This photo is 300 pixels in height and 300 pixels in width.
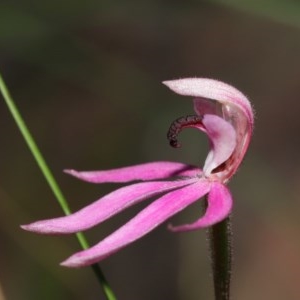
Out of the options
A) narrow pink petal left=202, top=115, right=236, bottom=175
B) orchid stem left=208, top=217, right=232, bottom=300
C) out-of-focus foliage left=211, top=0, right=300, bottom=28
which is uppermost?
out-of-focus foliage left=211, top=0, right=300, bottom=28

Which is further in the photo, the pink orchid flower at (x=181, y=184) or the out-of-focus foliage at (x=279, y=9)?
the out-of-focus foliage at (x=279, y=9)

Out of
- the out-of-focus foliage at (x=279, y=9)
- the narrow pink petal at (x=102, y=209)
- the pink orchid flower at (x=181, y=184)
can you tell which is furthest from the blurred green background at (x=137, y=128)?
the narrow pink petal at (x=102, y=209)

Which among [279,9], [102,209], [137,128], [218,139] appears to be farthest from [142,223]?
[137,128]

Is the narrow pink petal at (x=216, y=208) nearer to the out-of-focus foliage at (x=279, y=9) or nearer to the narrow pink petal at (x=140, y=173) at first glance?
the narrow pink petal at (x=140, y=173)

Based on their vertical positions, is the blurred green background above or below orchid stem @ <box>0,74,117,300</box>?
above

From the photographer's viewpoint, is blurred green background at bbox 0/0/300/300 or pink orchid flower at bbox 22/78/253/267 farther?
blurred green background at bbox 0/0/300/300

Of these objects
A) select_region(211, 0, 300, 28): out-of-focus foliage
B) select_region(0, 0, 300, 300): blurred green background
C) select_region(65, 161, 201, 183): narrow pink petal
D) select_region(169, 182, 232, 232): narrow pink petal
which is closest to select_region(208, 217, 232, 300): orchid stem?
select_region(169, 182, 232, 232): narrow pink petal

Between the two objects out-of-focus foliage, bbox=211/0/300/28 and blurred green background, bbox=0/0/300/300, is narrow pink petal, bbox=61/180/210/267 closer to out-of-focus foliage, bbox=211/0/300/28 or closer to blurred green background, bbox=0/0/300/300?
out-of-focus foliage, bbox=211/0/300/28

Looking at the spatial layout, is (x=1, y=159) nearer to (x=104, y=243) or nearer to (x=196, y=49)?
(x=196, y=49)
